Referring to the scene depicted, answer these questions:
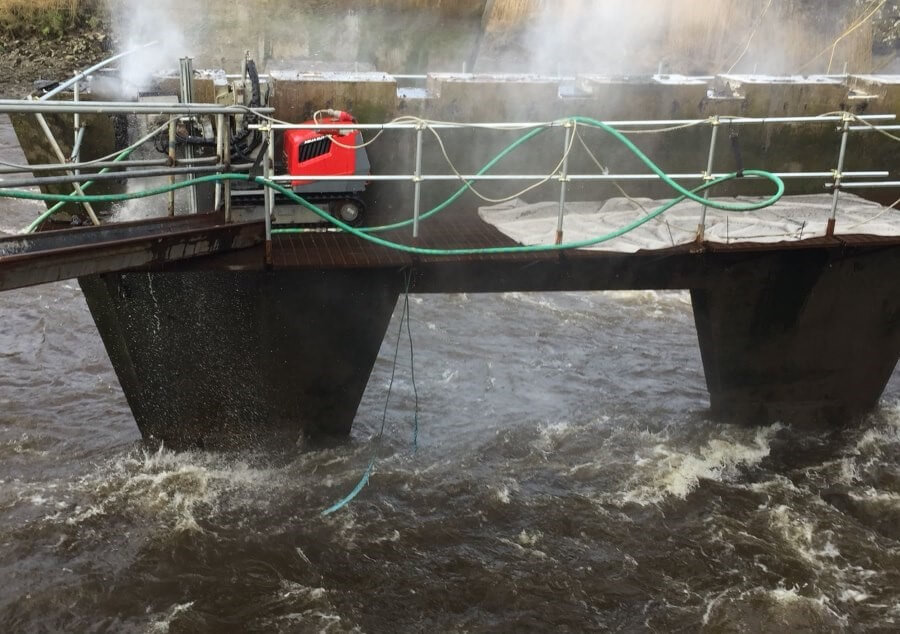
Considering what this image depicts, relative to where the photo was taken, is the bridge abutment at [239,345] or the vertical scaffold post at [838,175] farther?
the vertical scaffold post at [838,175]

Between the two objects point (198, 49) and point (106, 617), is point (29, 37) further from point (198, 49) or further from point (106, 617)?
point (106, 617)

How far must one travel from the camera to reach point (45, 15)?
22.9 m

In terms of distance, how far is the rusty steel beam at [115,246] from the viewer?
19.0 ft

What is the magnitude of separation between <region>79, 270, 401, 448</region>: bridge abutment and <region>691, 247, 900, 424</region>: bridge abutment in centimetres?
317

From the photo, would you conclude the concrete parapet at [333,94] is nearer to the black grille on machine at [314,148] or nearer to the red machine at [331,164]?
the red machine at [331,164]

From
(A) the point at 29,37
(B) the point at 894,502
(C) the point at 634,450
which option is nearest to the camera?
(B) the point at 894,502

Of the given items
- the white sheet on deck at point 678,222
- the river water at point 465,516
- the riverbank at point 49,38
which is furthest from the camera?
the riverbank at point 49,38

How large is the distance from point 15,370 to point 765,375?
26.7ft

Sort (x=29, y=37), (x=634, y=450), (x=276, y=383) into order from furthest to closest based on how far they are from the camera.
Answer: (x=29, y=37), (x=634, y=450), (x=276, y=383)

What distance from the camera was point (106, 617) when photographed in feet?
21.7

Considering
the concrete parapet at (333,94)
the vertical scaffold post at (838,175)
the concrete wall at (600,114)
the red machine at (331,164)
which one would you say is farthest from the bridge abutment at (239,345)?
the vertical scaffold post at (838,175)

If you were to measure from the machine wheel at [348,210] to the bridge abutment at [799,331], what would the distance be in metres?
3.17

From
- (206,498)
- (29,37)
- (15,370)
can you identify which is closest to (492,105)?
(206,498)

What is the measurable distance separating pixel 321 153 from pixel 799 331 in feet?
15.6
